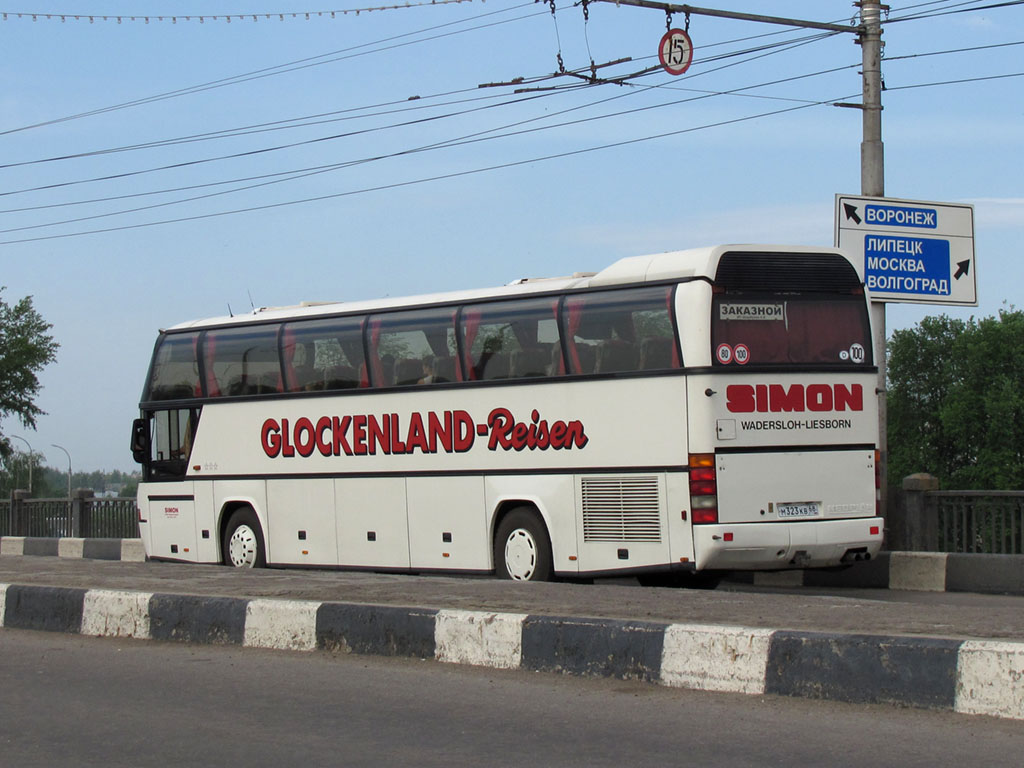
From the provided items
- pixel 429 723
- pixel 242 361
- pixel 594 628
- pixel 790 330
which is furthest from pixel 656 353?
pixel 429 723

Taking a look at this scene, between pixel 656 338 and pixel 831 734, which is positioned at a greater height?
pixel 656 338

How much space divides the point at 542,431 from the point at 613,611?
5.37 metres

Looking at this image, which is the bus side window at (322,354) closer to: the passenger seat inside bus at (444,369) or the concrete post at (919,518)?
the passenger seat inside bus at (444,369)

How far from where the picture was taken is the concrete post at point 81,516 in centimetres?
2581

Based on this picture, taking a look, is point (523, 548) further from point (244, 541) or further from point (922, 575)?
point (244, 541)

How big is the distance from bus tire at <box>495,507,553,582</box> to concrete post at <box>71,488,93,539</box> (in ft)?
44.3

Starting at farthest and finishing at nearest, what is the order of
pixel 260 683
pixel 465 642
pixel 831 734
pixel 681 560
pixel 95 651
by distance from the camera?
pixel 681 560
pixel 95 651
pixel 465 642
pixel 260 683
pixel 831 734

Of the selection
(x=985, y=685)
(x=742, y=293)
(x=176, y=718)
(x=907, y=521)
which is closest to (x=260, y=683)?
(x=176, y=718)

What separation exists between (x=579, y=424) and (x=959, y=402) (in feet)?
230

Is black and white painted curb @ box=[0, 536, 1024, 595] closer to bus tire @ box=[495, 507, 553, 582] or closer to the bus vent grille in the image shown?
the bus vent grille

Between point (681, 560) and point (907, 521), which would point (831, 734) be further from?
point (907, 521)

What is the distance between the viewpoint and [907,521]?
15.6 meters

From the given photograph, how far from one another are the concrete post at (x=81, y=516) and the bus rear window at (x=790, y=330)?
53.2 feet

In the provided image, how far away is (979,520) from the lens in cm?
1491
